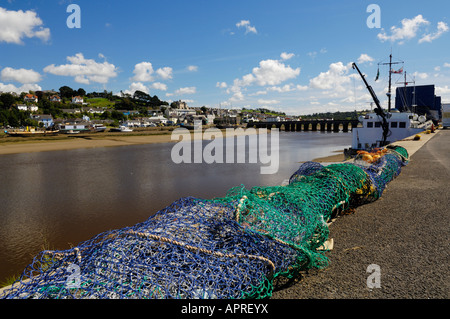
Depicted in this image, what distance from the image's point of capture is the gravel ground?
9.91ft

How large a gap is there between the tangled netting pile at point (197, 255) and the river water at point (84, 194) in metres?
4.83

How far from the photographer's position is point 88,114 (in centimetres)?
10638

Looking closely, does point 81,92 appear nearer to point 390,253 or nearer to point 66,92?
point 66,92

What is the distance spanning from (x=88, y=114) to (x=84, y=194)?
104m

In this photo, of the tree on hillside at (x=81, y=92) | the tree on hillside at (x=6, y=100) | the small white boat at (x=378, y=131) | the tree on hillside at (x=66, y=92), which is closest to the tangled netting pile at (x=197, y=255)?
the small white boat at (x=378, y=131)

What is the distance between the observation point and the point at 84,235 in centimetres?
829

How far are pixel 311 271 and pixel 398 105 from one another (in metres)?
61.9

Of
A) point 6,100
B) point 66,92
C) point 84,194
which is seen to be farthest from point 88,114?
A: point 84,194

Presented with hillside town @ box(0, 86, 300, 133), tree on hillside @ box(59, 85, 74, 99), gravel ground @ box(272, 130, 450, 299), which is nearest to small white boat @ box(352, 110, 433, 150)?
gravel ground @ box(272, 130, 450, 299)

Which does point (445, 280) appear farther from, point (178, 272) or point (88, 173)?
point (88, 173)

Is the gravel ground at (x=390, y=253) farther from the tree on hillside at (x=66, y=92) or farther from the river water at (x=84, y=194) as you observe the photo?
the tree on hillside at (x=66, y=92)

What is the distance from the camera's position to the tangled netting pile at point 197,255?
2.53 metres

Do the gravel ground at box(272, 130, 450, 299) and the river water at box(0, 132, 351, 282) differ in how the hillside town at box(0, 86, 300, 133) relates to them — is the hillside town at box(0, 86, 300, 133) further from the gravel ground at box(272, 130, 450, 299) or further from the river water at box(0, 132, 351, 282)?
the gravel ground at box(272, 130, 450, 299)
